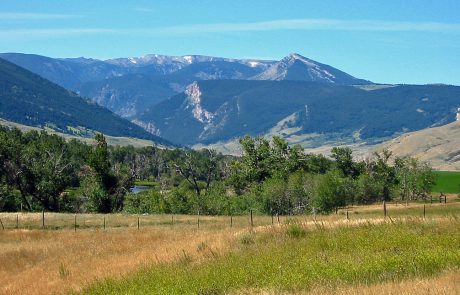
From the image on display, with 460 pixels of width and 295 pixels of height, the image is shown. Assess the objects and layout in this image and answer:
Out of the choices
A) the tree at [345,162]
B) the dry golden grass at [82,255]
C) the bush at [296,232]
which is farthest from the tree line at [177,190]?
the bush at [296,232]

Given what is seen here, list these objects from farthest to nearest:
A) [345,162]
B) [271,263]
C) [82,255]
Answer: [345,162], [82,255], [271,263]

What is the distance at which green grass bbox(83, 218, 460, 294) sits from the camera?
15.8m

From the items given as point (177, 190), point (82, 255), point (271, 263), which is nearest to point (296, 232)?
point (271, 263)

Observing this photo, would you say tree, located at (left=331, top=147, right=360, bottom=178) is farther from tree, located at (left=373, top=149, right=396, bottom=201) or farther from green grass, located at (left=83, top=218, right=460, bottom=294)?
green grass, located at (left=83, top=218, right=460, bottom=294)

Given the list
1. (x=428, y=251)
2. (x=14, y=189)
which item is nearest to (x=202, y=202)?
(x=14, y=189)

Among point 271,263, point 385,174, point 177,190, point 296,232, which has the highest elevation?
point 296,232

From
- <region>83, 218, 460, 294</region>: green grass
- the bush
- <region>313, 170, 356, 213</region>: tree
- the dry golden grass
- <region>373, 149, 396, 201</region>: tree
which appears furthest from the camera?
<region>373, 149, 396, 201</region>: tree

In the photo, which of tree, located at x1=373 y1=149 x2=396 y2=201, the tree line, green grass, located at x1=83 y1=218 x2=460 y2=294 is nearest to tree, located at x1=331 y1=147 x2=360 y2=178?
tree, located at x1=373 y1=149 x2=396 y2=201

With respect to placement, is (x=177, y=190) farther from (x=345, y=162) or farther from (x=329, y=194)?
(x=345, y=162)

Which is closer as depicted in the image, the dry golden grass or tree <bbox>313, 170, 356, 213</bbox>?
the dry golden grass

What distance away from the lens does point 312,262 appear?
58.6ft

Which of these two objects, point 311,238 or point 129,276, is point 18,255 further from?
point 311,238

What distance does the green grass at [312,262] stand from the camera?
15.8m

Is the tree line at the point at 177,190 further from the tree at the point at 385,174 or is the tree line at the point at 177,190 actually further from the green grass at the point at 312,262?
the green grass at the point at 312,262
